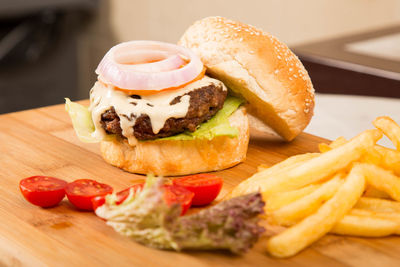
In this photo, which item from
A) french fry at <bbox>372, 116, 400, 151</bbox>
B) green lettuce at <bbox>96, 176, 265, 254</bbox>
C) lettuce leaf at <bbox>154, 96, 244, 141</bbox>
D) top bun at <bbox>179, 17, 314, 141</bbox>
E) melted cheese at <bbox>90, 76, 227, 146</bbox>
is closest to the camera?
green lettuce at <bbox>96, 176, 265, 254</bbox>

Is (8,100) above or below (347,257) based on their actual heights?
below

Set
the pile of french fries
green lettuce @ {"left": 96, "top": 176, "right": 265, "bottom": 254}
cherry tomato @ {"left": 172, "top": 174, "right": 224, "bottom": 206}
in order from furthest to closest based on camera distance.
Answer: cherry tomato @ {"left": 172, "top": 174, "right": 224, "bottom": 206} < the pile of french fries < green lettuce @ {"left": 96, "top": 176, "right": 265, "bottom": 254}

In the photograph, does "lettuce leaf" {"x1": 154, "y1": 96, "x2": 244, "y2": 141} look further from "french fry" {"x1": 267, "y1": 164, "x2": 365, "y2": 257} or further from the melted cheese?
"french fry" {"x1": 267, "y1": 164, "x2": 365, "y2": 257}

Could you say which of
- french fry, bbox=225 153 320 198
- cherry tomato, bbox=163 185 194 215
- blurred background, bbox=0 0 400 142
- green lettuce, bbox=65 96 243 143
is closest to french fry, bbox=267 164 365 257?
french fry, bbox=225 153 320 198

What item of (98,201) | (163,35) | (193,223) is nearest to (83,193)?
(98,201)

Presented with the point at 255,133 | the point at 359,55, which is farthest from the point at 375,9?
the point at 255,133

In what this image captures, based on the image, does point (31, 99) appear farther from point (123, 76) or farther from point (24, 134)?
point (123, 76)
